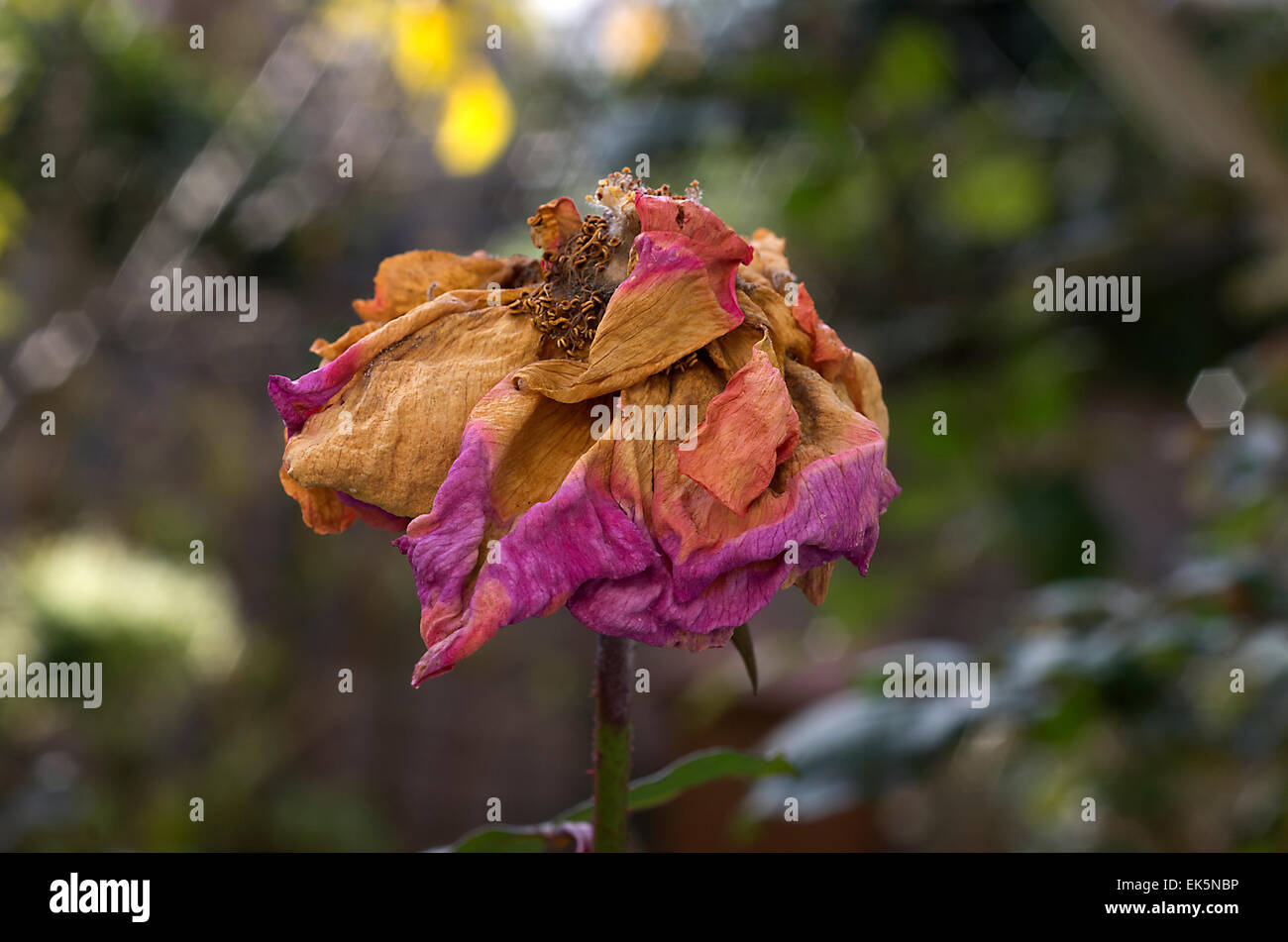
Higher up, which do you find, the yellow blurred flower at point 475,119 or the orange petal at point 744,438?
the yellow blurred flower at point 475,119

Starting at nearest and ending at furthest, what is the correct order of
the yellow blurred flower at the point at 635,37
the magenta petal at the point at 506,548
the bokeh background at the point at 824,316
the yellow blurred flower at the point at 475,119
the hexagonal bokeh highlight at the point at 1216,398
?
the magenta petal at the point at 506,548 < the bokeh background at the point at 824,316 < the hexagonal bokeh highlight at the point at 1216,398 < the yellow blurred flower at the point at 475,119 < the yellow blurred flower at the point at 635,37

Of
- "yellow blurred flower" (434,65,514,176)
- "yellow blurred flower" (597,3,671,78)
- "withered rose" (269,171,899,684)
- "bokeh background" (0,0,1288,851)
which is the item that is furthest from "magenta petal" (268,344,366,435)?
"yellow blurred flower" (597,3,671,78)

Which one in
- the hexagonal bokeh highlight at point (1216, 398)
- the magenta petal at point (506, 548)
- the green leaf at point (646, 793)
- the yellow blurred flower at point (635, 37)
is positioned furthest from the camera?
the yellow blurred flower at point (635, 37)

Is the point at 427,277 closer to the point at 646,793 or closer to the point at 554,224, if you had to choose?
the point at 554,224

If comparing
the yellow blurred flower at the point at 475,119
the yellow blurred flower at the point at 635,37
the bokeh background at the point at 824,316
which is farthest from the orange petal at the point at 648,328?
the yellow blurred flower at the point at 635,37

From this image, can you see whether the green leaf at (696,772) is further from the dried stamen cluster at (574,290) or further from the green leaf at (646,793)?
the dried stamen cluster at (574,290)

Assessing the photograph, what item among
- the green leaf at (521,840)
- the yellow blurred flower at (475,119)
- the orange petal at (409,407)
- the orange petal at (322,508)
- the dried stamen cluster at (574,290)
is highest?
the yellow blurred flower at (475,119)

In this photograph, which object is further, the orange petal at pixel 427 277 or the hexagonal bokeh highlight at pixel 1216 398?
the hexagonal bokeh highlight at pixel 1216 398

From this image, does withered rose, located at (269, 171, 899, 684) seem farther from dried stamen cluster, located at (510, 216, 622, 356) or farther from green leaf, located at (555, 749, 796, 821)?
green leaf, located at (555, 749, 796, 821)

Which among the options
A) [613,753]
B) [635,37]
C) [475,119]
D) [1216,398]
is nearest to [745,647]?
[613,753]
